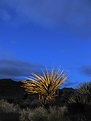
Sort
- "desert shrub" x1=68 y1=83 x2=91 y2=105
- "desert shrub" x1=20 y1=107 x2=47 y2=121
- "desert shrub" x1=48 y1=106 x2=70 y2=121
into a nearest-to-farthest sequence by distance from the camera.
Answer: "desert shrub" x1=48 y1=106 x2=70 y2=121 → "desert shrub" x1=20 y1=107 x2=47 y2=121 → "desert shrub" x1=68 y1=83 x2=91 y2=105

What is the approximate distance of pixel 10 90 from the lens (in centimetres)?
8694

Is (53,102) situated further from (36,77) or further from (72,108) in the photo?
(72,108)

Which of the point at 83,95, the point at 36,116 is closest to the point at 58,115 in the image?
the point at 36,116

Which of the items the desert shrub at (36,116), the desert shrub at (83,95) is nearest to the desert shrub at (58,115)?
the desert shrub at (36,116)

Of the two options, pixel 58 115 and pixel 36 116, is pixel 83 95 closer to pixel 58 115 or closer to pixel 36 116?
pixel 58 115

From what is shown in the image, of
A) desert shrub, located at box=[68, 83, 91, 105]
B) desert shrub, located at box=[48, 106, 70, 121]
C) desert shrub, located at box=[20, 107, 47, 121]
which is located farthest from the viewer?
desert shrub, located at box=[68, 83, 91, 105]

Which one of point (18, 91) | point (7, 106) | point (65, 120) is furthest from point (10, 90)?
point (65, 120)

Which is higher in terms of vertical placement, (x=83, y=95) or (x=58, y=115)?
(x=83, y=95)

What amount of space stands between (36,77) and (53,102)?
232 centimetres

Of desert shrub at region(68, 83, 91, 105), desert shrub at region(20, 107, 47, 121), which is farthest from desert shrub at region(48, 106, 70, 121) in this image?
desert shrub at region(68, 83, 91, 105)

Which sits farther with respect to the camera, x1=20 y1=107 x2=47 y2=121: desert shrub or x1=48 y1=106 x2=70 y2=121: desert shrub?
x1=20 y1=107 x2=47 y2=121: desert shrub

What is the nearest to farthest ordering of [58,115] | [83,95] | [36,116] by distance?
[58,115] → [36,116] → [83,95]

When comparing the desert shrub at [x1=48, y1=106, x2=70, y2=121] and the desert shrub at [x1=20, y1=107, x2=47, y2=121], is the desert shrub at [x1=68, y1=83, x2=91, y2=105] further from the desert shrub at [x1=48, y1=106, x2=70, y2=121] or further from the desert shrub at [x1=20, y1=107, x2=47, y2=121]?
the desert shrub at [x1=20, y1=107, x2=47, y2=121]

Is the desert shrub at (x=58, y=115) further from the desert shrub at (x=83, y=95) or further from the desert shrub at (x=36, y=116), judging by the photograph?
the desert shrub at (x=83, y=95)
